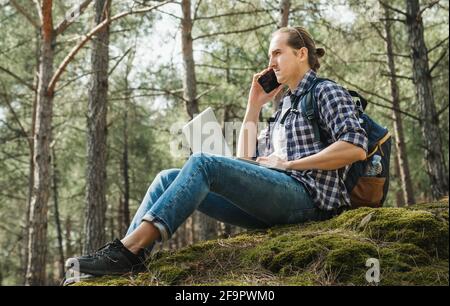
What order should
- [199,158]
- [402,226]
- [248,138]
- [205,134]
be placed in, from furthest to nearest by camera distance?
1. [248,138]
2. [205,134]
3. [199,158]
4. [402,226]

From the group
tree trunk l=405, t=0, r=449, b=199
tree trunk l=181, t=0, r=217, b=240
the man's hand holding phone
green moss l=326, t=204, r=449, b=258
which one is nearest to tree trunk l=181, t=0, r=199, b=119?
tree trunk l=181, t=0, r=217, b=240

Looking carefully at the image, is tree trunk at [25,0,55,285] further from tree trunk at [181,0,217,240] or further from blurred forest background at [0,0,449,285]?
tree trunk at [181,0,217,240]

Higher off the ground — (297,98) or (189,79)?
(189,79)

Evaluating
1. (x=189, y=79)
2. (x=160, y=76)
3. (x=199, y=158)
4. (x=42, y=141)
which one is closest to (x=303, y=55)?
(x=199, y=158)

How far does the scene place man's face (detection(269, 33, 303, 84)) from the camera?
10.00 ft

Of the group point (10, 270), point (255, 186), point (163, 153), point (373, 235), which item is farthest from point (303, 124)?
point (10, 270)

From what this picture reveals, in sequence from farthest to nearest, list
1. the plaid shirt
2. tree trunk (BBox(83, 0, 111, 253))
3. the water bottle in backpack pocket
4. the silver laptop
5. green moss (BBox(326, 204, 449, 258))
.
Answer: tree trunk (BBox(83, 0, 111, 253)) → the silver laptop → the water bottle in backpack pocket → the plaid shirt → green moss (BBox(326, 204, 449, 258))

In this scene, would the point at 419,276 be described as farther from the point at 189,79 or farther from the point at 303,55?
the point at 189,79

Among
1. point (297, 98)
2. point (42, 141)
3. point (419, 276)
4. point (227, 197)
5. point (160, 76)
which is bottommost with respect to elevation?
point (419, 276)

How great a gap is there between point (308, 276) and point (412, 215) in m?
0.65

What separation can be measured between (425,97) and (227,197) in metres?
4.40

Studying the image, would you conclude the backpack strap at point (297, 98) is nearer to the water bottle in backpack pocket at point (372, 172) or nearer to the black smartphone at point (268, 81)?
the water bottle in backpack pocket at point (372, 172)

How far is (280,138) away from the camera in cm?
304

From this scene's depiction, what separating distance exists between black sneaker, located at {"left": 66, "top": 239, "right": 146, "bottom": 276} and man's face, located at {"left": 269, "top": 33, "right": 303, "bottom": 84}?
147 cm
